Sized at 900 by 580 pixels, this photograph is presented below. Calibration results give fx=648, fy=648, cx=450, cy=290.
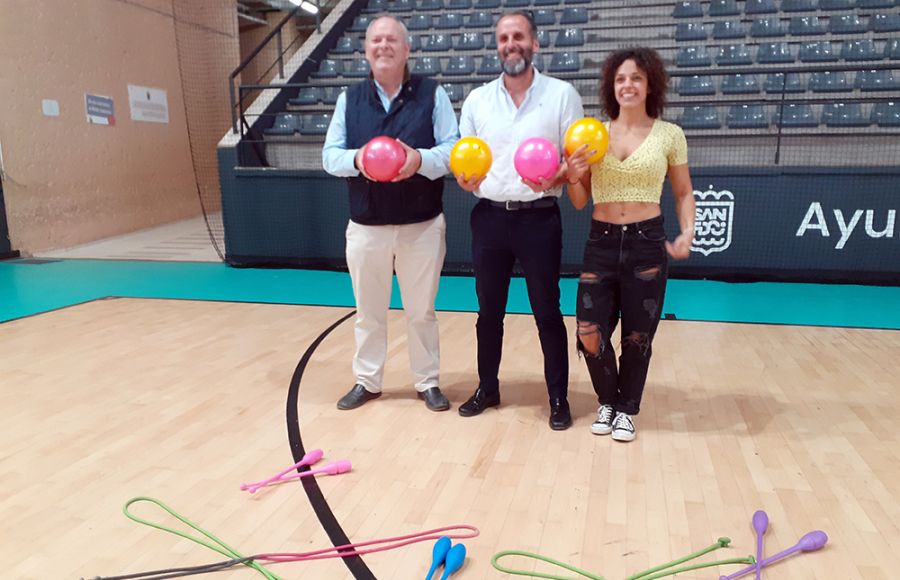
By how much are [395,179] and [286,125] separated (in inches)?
225

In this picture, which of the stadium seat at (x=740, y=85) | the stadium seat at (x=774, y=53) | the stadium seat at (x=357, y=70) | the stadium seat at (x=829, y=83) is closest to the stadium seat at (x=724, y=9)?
the stadium seat at (x=774, y=53)

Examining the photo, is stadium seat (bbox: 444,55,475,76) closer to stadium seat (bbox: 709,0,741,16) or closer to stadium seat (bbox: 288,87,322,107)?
stadium seat (bbox: 288,87,322,107)

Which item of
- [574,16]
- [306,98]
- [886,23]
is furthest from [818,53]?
[306,98]

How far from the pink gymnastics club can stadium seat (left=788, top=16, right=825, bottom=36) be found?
811cm

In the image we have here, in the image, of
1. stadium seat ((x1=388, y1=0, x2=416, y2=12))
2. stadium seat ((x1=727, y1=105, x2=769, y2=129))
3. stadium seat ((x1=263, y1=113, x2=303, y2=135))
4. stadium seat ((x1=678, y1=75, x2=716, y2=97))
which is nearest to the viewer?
stadium seat ((x1=727, y1=105, x2=769, y2=129))

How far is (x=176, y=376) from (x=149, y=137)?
23.8ft

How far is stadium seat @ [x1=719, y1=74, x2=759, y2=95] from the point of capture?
23.9ft

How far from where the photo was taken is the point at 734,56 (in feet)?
25.3

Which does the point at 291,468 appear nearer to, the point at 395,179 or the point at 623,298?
the point at 395,179

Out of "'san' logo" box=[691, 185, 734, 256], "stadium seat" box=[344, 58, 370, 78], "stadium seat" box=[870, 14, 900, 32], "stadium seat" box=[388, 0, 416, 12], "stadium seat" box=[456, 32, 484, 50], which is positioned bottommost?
"'san' logo" box=[691, 185, 734, 256]

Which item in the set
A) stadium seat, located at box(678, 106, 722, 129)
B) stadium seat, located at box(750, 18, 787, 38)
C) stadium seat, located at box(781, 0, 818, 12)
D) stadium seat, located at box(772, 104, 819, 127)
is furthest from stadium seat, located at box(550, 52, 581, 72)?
stadium seat, located at box(781, 0, 818, 12)

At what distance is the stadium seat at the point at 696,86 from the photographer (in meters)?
7.45

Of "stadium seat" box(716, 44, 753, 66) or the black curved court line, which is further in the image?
"stadium seat" box(716, 44, 753, 66)

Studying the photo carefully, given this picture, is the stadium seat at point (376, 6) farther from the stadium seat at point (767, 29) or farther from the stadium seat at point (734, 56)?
the stadium seat at point (767, 29)
